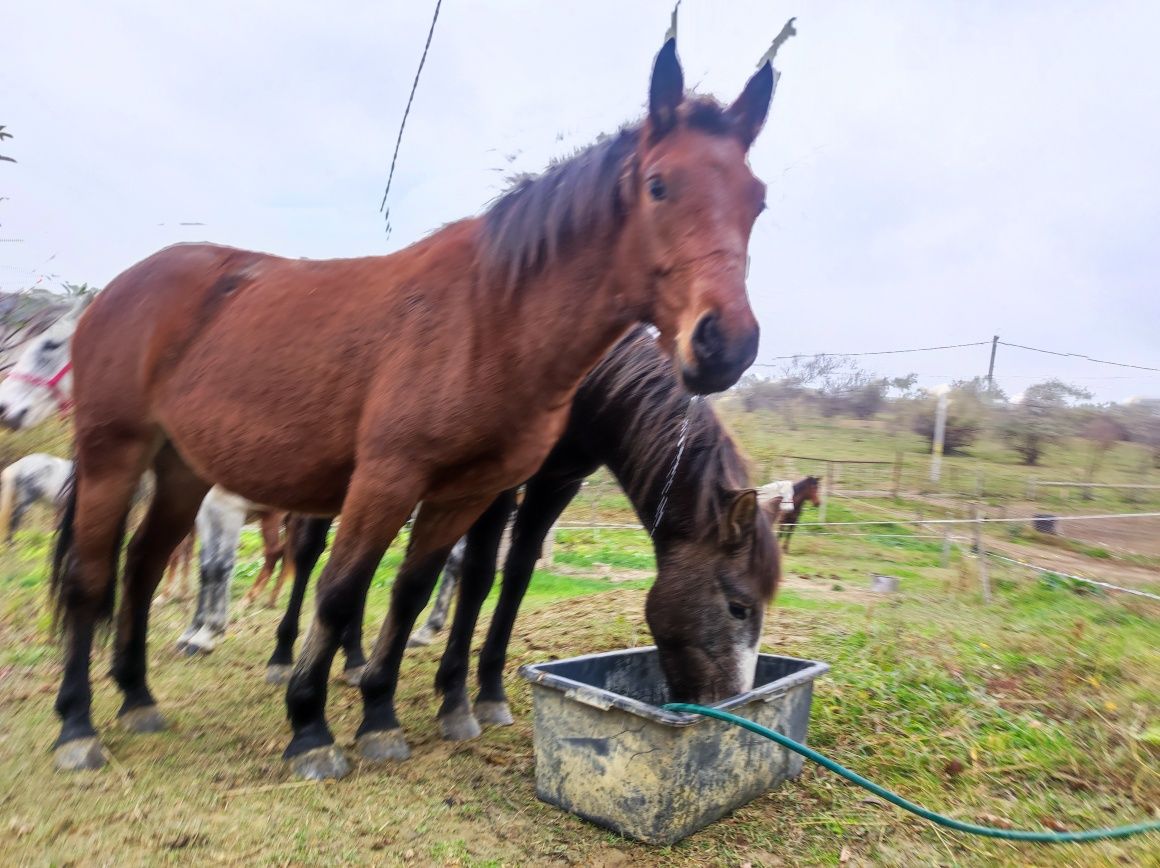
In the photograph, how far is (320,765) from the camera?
300 centimetres

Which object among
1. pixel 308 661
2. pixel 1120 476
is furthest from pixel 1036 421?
pixel 308 661

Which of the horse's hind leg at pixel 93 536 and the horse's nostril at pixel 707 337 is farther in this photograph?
the horse's hind leg at pixel 93 536

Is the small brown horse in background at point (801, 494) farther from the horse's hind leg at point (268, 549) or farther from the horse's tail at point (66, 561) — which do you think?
the horse's tail at point (66, 561)

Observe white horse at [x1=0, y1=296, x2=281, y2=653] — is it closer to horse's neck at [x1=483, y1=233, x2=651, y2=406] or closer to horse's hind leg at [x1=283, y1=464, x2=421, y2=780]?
horse's hind leg at [x1=283, y1=464, x2=421, y2=780]

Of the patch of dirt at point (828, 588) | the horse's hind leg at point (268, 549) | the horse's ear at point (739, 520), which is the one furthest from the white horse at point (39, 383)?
the patch of dirt at point (828, 588)

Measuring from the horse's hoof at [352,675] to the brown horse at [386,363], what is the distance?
3.55 ft

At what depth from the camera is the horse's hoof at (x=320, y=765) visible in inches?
117

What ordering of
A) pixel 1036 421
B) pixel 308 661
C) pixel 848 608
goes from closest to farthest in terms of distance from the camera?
pixel 308 661
pixel 848 608
pixel 1036 421

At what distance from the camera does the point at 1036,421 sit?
16.4 metres

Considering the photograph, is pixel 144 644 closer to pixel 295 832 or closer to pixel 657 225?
pixel 295 832

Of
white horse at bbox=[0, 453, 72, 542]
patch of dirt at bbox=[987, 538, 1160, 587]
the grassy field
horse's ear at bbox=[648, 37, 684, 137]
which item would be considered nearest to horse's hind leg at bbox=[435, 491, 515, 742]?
the grassy field

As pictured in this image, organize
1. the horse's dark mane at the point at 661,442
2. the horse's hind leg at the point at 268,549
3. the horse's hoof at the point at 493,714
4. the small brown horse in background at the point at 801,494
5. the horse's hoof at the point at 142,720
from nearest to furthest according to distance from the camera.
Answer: the horse's dark mane at the point at 661,442 → the horse's hoof at the point at 142,720 → the horse's hoof at the point at 493,714 → the horse's hind leg at the point at 268,549 → the small brown horse in background at the point at 801,494

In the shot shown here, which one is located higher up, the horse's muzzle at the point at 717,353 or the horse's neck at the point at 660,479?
the horse's muzzle at the point at 717,353

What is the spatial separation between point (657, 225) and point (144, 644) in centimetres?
327
